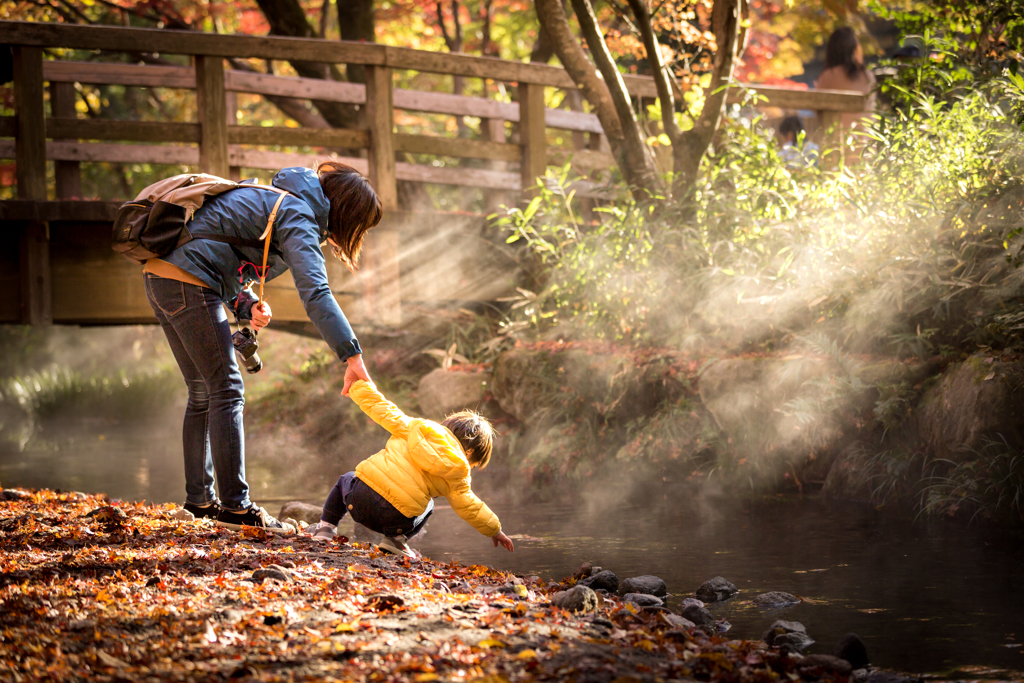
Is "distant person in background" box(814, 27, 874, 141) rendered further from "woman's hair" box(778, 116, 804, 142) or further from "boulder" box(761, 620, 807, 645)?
"boulder" box(761, 620, 807, 645)

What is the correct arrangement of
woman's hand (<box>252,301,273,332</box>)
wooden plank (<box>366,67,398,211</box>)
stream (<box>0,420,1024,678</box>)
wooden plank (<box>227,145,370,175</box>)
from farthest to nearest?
wooden plank (<box>366,67,398,211</box>), wooden plank (<box>227,145,370,175</box>), woman's hand (<box>252,301,273,332</box>), stream (<box>0,420,1024,678</box>)

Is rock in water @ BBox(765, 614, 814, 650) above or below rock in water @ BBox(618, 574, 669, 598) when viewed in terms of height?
above

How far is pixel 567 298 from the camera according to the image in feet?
25.1

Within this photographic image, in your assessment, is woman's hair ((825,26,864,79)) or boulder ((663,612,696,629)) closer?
boulder ((663,612,696,629))

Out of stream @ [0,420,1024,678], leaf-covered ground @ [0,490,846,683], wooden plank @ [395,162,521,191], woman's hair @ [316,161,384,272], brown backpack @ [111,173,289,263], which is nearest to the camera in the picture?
leaf-covered ground @ [0,490,846,683]

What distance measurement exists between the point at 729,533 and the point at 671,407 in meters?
1.70

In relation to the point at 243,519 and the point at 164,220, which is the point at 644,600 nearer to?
the point at 243,519

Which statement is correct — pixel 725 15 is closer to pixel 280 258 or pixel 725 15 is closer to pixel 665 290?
pixel 665 290

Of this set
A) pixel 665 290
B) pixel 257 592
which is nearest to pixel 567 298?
pixel 665 290

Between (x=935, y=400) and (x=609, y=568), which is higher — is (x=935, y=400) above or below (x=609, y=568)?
above

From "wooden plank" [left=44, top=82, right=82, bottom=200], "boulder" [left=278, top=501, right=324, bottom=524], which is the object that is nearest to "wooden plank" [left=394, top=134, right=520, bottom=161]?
"wooden plank" [left=44, top=82, right=82, bottom=200]

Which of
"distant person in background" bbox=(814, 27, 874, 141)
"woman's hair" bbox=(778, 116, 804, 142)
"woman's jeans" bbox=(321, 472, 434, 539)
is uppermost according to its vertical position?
"distant person in background" bbox=(814, 27, 874, 141)

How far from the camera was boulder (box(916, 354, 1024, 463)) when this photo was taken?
15.3 ft

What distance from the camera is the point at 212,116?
7332mm
